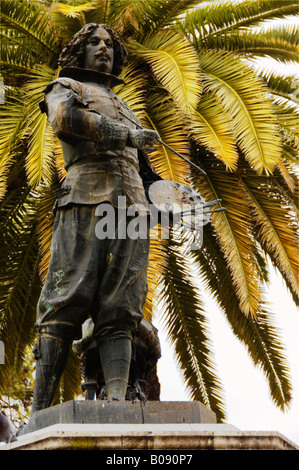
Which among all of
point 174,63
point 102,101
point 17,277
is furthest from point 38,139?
point 102,101

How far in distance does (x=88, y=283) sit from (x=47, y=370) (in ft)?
1.84

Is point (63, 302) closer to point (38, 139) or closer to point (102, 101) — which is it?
point (102, 101)

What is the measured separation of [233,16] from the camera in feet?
44.9

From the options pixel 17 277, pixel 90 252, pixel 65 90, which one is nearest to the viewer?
pixel 90 252

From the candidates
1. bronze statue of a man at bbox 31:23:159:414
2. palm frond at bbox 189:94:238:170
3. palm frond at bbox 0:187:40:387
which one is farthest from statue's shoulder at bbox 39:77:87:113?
palm frond at bbox 0:187:40:387

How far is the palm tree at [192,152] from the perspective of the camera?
38.2 ft

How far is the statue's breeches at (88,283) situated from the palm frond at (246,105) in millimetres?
5801

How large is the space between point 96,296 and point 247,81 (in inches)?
295

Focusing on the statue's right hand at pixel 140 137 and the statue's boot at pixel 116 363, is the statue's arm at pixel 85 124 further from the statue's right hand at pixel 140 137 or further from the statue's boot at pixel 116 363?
the statue's boot at pixel 116 363

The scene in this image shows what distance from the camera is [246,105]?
11953 mm

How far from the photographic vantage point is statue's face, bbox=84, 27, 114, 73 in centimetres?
615

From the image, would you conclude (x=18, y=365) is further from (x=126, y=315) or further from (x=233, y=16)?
(x=126, y=315)

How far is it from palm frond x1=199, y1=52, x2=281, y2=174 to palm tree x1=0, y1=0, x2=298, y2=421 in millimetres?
19

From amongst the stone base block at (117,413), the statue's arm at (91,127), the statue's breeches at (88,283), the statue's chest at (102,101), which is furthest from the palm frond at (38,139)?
the stone base block at (117,413)
